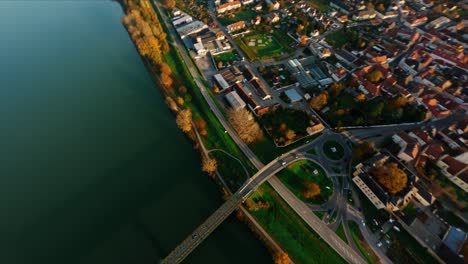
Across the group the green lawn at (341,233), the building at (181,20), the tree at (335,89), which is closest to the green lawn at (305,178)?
the green lawn at (341,233)

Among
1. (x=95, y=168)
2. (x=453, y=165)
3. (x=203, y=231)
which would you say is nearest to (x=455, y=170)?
(x=453, y=165)

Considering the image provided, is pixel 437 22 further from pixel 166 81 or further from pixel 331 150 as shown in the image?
pixel 166 81

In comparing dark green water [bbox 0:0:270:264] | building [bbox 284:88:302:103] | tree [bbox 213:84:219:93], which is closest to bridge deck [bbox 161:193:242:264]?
dark green water [bbox 0:0:270:264]

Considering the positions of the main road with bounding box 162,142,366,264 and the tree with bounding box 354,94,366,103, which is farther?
the tree with bounding box 354,94,366,103

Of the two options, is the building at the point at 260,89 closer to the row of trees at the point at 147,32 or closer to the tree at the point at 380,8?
the row of trees at the point at 147,32

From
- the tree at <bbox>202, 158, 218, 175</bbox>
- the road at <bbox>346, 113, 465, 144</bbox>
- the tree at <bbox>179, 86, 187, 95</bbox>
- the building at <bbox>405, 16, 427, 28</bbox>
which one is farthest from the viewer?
the building at <bbox>405, 16, 427, 28</bbox>

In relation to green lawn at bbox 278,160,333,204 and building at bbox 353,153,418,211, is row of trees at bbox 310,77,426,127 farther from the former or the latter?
green lawn at bbox 278,160,333,204

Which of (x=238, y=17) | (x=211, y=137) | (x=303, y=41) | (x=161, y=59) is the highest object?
(x=161, y=59)
